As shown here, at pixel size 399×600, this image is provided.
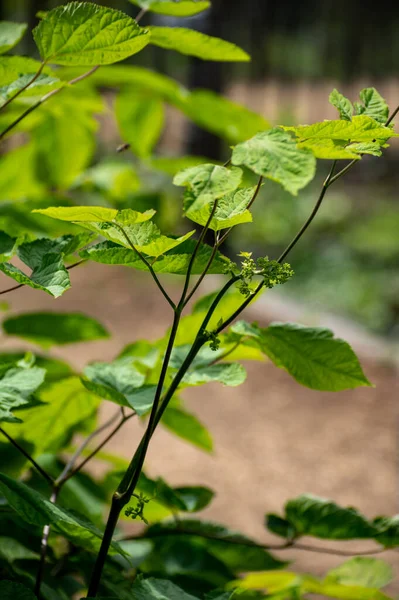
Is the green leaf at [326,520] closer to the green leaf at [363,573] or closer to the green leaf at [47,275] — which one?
the green leaf at [363,573]

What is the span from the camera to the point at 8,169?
4.21 feet

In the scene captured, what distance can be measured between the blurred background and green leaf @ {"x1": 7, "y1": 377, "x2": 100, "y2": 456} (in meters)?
0.46

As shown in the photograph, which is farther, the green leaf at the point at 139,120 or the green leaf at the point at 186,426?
the green leaf at the point at 139,120

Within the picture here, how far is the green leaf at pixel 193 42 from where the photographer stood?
0.79 m

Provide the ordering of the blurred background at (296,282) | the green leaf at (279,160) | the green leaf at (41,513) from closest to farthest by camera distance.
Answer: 1. the green leaf at (279,160)
2. the green leaf at (41,513)
3. the blurred background at (296,282)

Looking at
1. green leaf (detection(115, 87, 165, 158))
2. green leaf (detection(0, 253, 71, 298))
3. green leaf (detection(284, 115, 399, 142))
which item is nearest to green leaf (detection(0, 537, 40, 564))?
→ green leaf (detection(0, 253, 71, 298))

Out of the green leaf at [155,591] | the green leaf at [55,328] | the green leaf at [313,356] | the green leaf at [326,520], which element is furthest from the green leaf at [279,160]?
the green leaf at [55,328]

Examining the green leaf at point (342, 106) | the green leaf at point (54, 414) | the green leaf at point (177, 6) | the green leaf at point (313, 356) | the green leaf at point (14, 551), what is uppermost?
the green leaf at point (177, 6)

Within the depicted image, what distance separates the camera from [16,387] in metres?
0.68

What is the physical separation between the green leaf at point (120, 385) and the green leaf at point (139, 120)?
1.98ft

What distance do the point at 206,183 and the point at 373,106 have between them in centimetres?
21

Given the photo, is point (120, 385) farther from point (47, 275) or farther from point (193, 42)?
point (193, 42)

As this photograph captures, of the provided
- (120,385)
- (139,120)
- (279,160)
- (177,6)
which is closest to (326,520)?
(120,385)

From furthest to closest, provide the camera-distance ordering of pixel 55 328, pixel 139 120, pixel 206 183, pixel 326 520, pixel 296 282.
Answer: pixel 296 282
pixel 139 120
pixel 55 328
pixel 326 520
pixel 206 183
